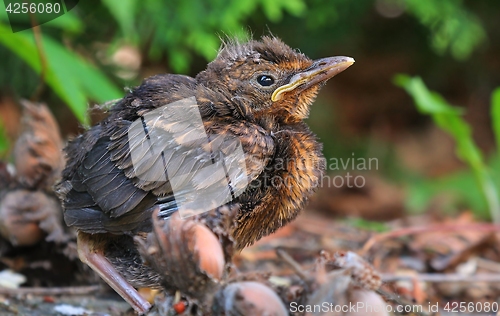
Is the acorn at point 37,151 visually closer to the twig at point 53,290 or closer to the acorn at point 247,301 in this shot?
the twig at point 53,290

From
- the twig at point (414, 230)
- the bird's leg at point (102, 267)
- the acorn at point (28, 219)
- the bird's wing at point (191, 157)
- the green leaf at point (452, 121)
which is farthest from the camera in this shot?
the green leaf at point (452, 121)

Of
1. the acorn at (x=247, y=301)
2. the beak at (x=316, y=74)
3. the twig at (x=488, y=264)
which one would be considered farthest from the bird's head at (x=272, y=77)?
the twig at (x=488, y=264)

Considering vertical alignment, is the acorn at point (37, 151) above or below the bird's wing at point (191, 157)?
above

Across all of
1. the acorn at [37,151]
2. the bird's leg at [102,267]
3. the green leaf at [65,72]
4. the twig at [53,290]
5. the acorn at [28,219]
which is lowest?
the twig at [53,290]

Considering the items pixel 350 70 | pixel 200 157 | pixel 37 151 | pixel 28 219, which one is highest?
pixel 350 70

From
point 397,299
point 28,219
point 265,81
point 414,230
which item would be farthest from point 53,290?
point 414,230

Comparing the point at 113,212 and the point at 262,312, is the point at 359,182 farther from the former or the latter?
the point at 262,312

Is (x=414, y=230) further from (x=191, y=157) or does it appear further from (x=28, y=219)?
(x=28, y=219)
